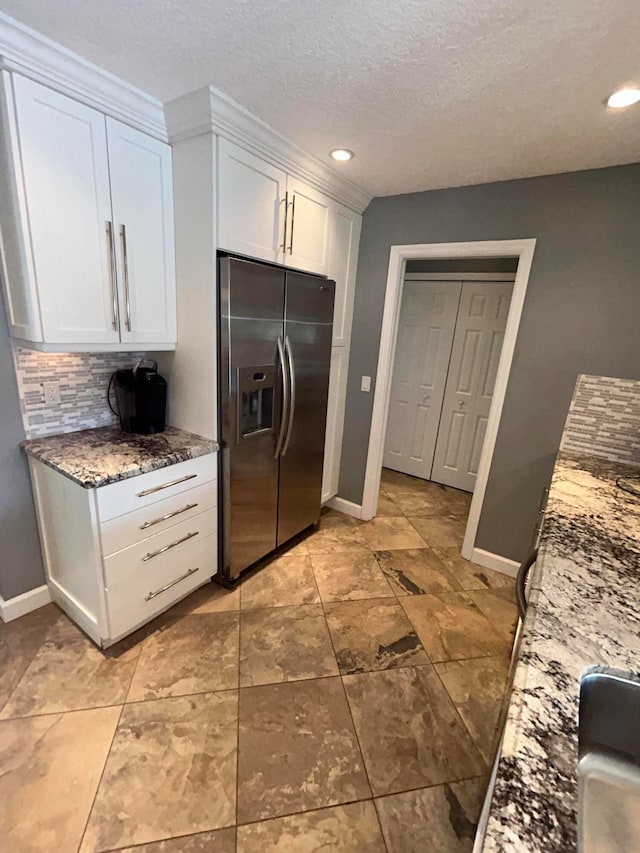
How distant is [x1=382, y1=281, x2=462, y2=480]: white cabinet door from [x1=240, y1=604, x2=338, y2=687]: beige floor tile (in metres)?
2.27

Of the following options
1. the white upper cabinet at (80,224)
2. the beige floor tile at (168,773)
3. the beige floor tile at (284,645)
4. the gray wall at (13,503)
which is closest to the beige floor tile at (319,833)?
the beige floor tile at (168,773)

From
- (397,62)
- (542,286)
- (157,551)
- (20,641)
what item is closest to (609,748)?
(157,551)

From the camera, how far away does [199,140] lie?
1685mm

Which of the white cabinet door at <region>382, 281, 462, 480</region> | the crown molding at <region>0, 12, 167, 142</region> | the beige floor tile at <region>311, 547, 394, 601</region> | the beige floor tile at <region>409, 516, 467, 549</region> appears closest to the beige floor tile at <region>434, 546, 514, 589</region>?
the beige floor tile at <region>409, 516, 467, 549</region>

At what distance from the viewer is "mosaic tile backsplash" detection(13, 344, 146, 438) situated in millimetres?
1756

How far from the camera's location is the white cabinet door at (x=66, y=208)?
54.5 inches

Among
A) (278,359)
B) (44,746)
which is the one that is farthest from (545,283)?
(44,746)

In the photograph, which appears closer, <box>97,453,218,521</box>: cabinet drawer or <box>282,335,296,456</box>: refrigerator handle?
<box>97,453,218,521</box>: cabinet drawer

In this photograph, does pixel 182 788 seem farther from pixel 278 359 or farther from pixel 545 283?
pixel 545 283

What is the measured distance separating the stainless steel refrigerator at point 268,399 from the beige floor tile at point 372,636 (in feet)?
2.10

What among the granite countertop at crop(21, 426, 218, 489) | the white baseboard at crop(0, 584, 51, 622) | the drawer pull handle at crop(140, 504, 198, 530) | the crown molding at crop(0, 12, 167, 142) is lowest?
the white baseboard at crop(0, 584, 51, 622)

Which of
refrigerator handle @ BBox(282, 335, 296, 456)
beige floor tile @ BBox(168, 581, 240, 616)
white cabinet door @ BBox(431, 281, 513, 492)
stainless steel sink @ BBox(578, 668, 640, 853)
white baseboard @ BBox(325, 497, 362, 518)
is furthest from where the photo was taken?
white cabinet door @ BBox(431, 281, 513, 492)

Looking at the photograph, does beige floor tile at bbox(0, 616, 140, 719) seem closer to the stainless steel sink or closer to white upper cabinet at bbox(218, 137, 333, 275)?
the stainless steel sink

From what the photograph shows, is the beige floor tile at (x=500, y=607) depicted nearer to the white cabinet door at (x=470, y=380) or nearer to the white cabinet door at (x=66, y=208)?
the white cabinet door at (x=470, y=380)
